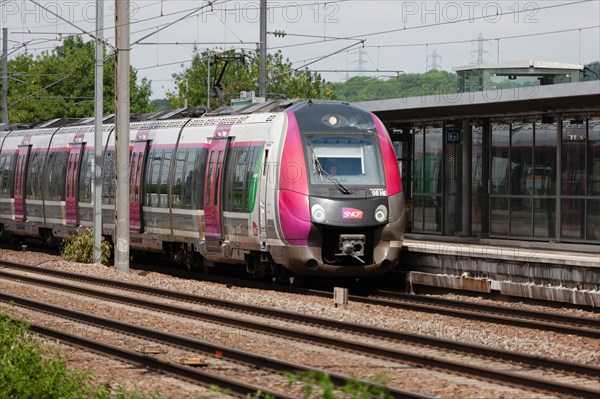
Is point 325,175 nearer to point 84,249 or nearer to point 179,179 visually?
point 179,179

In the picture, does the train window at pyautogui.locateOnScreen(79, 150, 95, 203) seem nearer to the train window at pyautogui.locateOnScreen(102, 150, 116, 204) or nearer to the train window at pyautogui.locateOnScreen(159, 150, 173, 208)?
the train window at pyautogui.locateOnScreen(102, 150, 116, 204)

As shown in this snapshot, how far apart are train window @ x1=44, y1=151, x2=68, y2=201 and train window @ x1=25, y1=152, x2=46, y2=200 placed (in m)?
0.51

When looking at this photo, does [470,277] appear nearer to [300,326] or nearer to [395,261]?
[395,261]

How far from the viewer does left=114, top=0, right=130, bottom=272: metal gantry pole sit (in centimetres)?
2570

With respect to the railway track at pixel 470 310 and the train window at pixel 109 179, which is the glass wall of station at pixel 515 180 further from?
the train window at pixel 109 179

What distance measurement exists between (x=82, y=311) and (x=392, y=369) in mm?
7667

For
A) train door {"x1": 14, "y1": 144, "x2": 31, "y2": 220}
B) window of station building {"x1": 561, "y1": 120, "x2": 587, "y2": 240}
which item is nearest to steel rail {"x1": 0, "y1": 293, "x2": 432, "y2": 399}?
window of station building {"x1": 561, "y1": 120, "x2": 587, "y2": 240}

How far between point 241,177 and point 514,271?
5392mm

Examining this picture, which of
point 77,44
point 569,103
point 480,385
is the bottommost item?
point 480,385

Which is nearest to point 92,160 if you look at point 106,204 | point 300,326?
point 106,204

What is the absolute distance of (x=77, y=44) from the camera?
329ft

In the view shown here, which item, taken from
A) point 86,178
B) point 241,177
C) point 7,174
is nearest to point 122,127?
point 241,177

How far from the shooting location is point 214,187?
2334cm

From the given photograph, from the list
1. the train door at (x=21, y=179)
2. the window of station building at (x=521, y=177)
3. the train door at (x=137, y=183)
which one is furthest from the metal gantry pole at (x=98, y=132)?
the window of station building at (x=521, y=177)
